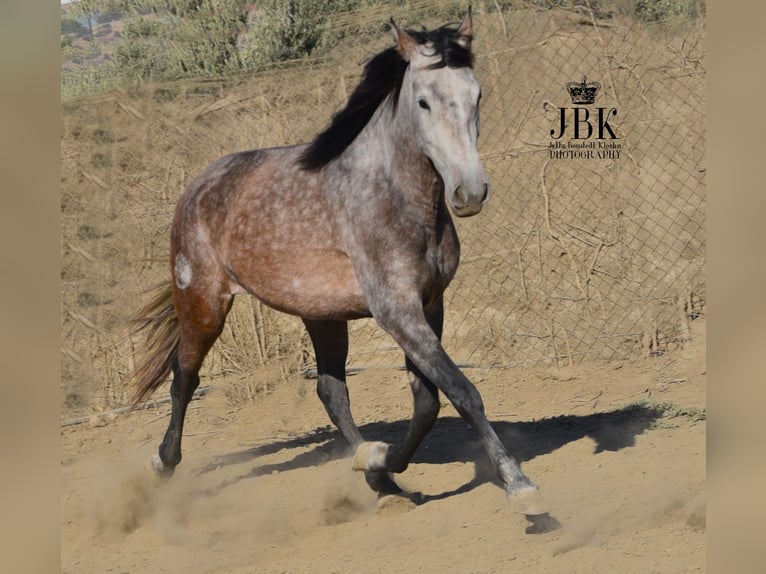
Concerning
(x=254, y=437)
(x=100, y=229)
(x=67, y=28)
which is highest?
(x=67, y=28)

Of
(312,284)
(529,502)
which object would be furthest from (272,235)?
(529,502)

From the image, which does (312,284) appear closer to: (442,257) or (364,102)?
(442,257)

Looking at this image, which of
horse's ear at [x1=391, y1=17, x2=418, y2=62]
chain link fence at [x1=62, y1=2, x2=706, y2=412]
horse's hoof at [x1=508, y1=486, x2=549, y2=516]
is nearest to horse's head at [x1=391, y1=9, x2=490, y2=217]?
horse's ear at [x1=391, y1=17, x2=418, y2=62]

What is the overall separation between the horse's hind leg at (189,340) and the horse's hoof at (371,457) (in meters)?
1.28

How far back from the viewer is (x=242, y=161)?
5734mm

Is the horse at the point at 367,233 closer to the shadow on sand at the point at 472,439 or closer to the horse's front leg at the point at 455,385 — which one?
the horse's front leg at the point at 455,385

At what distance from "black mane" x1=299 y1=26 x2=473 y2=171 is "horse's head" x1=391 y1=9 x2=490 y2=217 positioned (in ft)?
0.25

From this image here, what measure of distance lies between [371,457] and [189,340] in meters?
1.53

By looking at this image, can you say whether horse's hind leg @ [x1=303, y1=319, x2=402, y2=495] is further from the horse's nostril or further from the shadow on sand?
the horse's nostril

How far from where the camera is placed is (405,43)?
4.61 meters

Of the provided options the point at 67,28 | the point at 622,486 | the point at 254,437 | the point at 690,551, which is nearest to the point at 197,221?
the point at 254,437

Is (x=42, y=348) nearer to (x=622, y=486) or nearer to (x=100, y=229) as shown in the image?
(x=622, y=486)

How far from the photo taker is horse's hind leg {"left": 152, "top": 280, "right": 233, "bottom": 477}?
18.8 feet

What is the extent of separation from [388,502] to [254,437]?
8.30 feet
